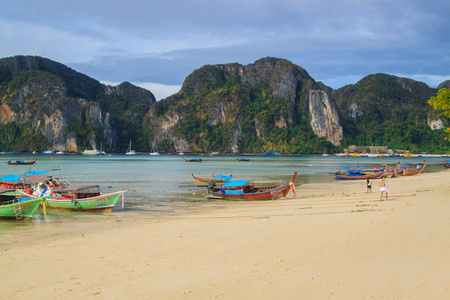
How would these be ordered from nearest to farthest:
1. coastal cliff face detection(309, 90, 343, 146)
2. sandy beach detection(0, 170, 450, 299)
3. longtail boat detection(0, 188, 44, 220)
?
sandy beach detection(0, 170, 450, 299), longtail boat detection(0, 188, 44, 220), coastal cliff face detection(309, 90, 343, 146)

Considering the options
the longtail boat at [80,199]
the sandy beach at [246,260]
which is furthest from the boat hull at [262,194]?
the sandy beach at [246,260]

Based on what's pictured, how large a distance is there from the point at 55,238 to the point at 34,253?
2699 millimetres

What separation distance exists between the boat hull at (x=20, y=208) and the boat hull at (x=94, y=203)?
2.88 m

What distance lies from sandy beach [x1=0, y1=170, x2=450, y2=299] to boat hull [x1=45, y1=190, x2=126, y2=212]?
5.50 meters

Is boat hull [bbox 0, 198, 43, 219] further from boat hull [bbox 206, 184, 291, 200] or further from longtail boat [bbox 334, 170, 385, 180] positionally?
longtail boat [bbox 334, 170, 385, 180]

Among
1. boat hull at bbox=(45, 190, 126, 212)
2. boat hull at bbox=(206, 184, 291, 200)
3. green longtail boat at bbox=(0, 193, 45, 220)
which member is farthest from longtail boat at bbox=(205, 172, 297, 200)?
green longtail boat at bbox=(0, 193, 45, 220)

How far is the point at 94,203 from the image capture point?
20.1m

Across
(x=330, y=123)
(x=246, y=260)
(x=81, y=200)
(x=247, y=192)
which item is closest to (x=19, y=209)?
(x=81, y=200)

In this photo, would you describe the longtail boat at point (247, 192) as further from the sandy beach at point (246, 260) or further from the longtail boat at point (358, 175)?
the longtail boat at point (358, 175)

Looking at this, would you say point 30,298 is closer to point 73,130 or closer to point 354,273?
point 354,273

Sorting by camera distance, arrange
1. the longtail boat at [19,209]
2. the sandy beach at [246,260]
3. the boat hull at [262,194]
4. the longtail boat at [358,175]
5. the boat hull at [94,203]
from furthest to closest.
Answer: the longtail boat at [358,175] < the boat hull at [262,194] < the boat hull at [94,203] < the longtail boat at [19,209] < the sandy beach at [246,260]

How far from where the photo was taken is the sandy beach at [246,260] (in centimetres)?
693

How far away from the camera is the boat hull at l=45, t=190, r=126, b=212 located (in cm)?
1998

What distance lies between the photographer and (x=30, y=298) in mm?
7207
